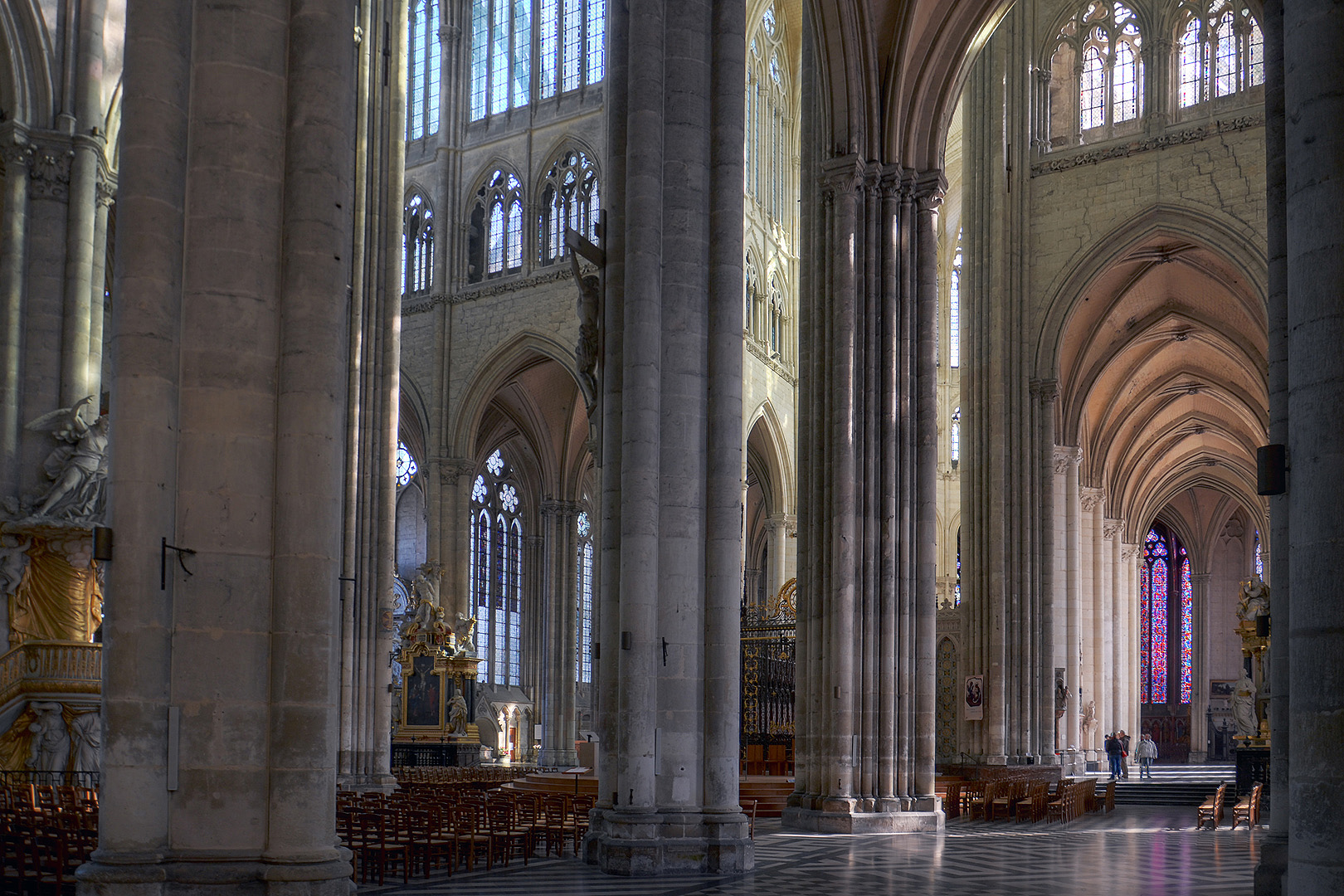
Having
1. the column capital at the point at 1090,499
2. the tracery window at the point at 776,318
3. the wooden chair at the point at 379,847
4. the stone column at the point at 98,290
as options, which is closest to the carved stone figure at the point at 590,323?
the wooden chair at the point at 379,847

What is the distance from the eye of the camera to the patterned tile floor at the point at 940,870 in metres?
11.4

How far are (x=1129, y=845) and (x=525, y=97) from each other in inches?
1084

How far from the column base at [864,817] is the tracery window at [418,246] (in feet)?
79.1

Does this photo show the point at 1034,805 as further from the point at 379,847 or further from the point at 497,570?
the point at 497,570

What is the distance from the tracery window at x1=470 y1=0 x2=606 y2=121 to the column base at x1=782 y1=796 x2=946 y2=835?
23.6m

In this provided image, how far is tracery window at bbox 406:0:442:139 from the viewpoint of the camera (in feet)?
129

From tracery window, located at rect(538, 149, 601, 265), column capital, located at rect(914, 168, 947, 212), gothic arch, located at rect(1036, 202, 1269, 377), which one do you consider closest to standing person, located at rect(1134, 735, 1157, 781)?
gothic arch, located at rect(1036, 202, 1269, 377)

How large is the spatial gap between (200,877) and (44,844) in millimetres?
2846

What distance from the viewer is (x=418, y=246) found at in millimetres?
39500

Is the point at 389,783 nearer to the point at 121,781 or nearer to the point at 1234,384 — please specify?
the point at 121,781

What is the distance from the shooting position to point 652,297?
44.2ft

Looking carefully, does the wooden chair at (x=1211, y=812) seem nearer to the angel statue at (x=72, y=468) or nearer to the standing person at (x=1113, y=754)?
the standing person at (x=1113, y=754)

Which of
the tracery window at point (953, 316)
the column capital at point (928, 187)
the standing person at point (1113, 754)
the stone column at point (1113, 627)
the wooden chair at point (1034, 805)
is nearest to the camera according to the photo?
the column capital at point (928, 187)

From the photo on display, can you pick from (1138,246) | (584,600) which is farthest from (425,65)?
(1138,246)
